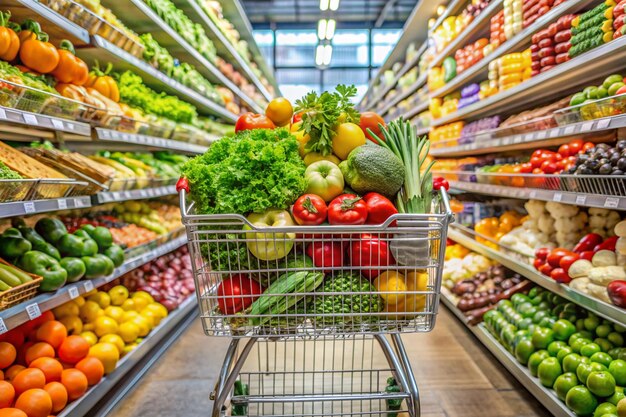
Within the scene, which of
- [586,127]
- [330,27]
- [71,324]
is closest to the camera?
[586,127]

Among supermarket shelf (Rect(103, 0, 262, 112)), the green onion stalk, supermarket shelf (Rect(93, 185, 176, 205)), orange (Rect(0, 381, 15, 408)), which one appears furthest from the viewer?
supermarket shelf (Rect(103, 0, 262, 112))

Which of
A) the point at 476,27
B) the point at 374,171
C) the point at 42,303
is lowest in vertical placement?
the point at 42,303

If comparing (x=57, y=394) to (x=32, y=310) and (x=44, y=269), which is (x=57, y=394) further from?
(x=44, y=269)

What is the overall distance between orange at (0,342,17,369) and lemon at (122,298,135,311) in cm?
105

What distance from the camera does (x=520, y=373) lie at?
2.57 m

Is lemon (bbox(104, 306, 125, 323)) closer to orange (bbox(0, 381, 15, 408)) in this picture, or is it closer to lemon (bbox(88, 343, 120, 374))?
lemon (bbox(88, 343, 120, 374))

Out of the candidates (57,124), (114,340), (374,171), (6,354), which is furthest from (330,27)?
(374,171)

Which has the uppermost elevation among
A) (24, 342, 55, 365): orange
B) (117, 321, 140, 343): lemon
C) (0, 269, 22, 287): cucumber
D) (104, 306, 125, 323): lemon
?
(0, 269, 22, 287): cucumber

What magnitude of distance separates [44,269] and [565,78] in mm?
3137

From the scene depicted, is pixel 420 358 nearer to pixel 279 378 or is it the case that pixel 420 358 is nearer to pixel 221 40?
pixel 279 378

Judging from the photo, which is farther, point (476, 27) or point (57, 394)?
point (476, 27)

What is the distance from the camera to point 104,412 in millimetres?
2408

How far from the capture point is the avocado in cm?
137

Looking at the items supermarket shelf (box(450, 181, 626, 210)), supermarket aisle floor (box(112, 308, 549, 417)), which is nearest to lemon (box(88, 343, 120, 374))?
supermarket aisle floor (box(112, 308, 549, 417))
